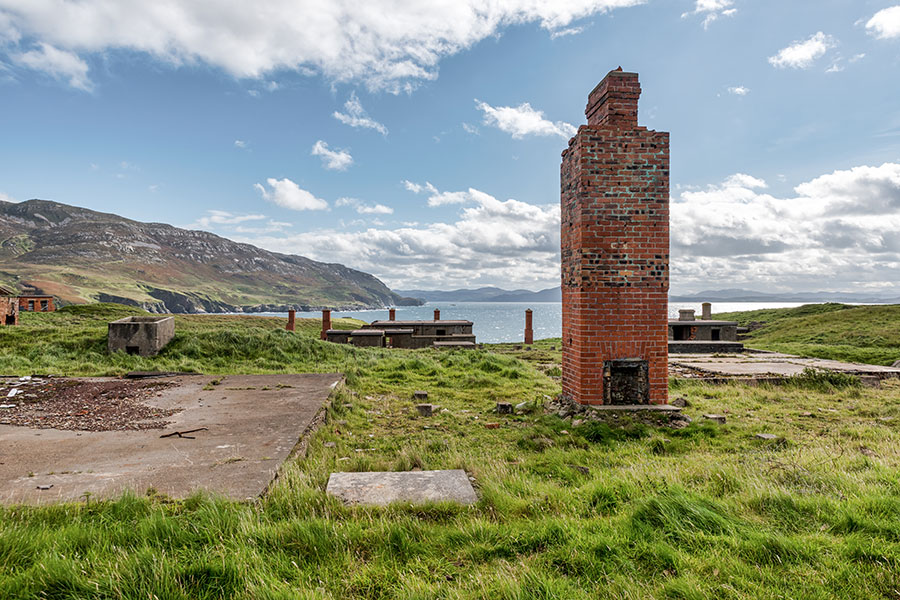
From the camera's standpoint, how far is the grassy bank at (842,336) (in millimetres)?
14359

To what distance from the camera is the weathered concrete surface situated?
10.9 ft

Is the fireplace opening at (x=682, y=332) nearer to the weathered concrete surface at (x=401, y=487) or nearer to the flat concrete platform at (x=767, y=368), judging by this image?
the flat concrete platform at (x=767, y=368)

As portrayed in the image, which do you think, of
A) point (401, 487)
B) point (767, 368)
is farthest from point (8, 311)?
point (767, 368)

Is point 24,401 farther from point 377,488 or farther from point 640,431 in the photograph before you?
point 640,431

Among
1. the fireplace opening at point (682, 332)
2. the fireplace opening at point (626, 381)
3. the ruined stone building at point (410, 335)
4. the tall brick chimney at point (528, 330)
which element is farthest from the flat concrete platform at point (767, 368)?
the tall brick chimney at point (528, 330)

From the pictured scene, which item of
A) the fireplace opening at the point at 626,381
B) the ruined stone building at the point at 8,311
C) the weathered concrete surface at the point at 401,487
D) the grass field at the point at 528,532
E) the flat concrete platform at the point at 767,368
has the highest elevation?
the ruined stone building at the point at 8,311

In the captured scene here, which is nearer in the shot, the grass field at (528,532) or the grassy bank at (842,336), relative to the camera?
the grass field at (528,532)

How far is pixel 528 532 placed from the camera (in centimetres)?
276

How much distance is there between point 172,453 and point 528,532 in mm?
3745

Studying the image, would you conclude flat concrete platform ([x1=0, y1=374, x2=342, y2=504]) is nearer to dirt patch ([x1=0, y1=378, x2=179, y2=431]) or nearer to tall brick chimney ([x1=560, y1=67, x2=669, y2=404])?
dirt patch ([x1=0, y1=378, x2=179, y2=431])

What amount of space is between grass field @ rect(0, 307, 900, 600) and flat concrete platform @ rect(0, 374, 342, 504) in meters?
0.32

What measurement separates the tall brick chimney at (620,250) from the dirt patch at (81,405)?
5989 millimetres

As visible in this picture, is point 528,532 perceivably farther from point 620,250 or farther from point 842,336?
point 842,336

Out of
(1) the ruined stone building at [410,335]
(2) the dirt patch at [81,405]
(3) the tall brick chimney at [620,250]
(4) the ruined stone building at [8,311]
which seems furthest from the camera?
(4) the ruined stone building at [8,311]
